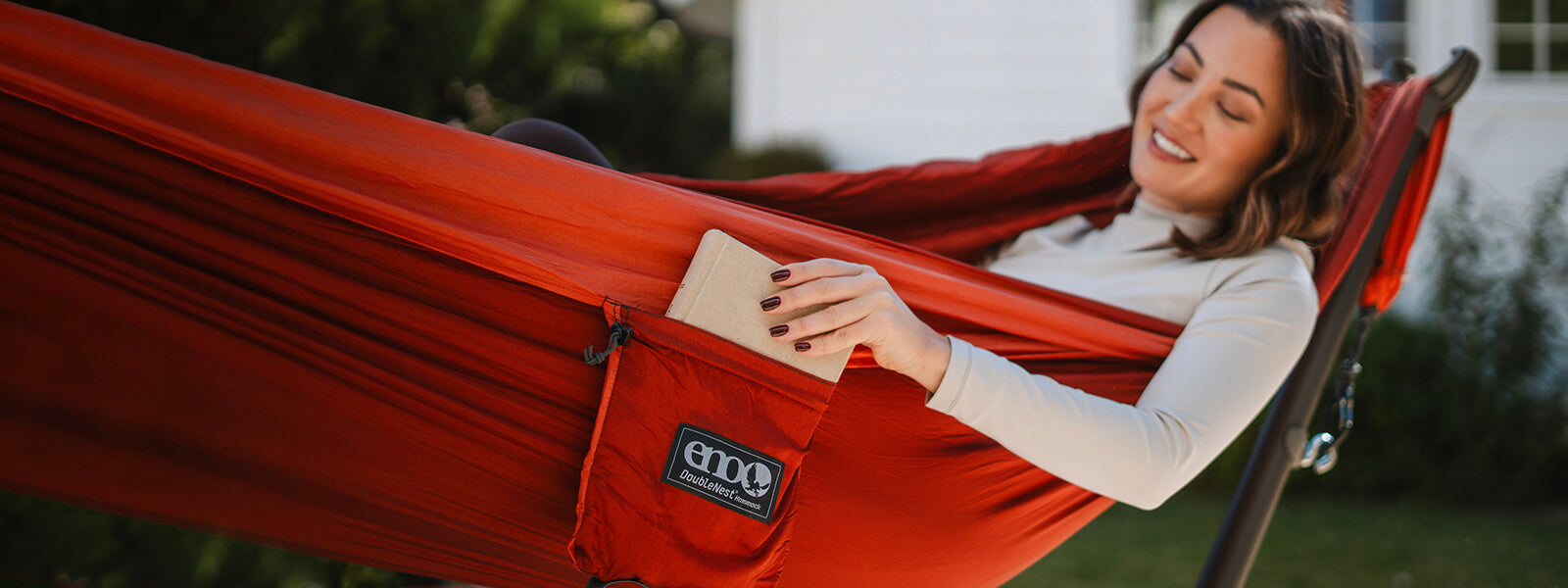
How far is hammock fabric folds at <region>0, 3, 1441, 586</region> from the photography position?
3.43ft

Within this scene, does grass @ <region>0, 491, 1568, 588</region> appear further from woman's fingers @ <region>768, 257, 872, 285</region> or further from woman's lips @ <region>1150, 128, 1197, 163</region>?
woman's lips @ <region>1150, 128, 1197, 163</region>

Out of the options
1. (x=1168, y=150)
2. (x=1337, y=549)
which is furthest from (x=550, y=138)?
(x=1337, y=549)

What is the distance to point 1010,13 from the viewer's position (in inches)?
203

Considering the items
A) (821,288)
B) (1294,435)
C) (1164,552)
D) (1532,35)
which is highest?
(1532,35)

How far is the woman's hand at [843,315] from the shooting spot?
1.04 metres

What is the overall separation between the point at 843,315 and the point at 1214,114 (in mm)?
814

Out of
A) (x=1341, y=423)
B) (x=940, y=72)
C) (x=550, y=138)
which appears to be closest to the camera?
(x=550, y=138)

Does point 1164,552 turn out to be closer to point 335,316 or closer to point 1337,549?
point 1337,549

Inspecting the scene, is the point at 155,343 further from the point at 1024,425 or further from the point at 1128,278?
the point at 1128,278

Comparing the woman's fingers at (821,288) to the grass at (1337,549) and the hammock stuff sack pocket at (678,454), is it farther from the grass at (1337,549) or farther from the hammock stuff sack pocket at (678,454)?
the grass at (1337,549)

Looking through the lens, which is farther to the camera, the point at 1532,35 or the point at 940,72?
the point at 940,72

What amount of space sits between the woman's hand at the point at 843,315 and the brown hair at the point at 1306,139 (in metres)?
0.62

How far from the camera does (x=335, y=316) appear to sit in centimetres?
111

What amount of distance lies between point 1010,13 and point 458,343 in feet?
14.9
